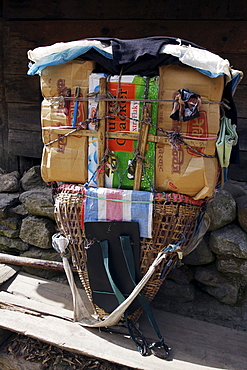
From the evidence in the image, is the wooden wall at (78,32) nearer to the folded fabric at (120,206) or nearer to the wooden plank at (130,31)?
the wooden plank at (130,31)

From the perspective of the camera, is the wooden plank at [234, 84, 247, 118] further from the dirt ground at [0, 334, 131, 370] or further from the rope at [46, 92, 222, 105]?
the dirt ground at [0, 334, 131, 370]

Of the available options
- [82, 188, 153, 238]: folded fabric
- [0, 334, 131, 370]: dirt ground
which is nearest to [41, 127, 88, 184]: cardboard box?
[82, 188, 153, 238]: folded fabric

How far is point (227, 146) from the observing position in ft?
7.21

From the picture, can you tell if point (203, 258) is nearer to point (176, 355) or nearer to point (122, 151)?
point (176, 355)

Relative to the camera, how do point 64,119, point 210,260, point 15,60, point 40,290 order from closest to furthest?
point 64,119 < point 210,260 < point 40,290 < point 15,60

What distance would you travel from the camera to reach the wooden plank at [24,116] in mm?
3811

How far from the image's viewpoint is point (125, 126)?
233cm

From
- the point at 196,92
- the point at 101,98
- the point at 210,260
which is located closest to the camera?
the point at 196,92

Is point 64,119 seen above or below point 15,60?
below

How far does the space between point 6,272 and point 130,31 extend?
2.36m

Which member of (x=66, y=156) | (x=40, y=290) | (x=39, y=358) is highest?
(x=66, y=156)

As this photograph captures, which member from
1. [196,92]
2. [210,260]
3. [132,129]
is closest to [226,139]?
[196,92]

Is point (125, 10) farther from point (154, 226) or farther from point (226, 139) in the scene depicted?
point (154, 226)

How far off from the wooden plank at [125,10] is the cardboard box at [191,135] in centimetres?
129
